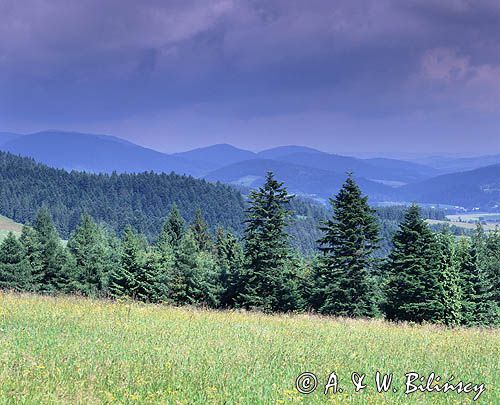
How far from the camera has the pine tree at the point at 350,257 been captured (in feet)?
105

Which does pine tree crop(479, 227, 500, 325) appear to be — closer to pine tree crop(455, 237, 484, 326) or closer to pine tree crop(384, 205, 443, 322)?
pine tree crop(455, 237, 484, 326)

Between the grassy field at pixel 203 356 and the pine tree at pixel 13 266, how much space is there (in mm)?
44198

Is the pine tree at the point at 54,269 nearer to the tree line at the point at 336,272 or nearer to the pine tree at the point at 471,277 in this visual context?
the tree line at the point at 336,272

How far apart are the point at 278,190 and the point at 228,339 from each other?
24875 mm

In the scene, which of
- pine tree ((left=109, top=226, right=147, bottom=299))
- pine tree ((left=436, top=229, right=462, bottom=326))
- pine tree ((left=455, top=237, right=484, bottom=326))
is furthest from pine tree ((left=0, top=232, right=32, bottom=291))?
pine tree ((left=455, top=237, right=484, bottom=326))

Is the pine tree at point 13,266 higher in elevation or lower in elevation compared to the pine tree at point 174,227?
lower

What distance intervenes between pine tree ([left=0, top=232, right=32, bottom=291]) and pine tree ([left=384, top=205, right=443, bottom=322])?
133 feet

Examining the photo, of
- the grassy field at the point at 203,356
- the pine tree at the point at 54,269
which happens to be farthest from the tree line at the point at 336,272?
the pine tree at the point at 54,269

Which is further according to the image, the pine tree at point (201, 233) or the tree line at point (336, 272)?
the pine tree at point (201, 233)

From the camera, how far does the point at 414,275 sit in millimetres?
32062

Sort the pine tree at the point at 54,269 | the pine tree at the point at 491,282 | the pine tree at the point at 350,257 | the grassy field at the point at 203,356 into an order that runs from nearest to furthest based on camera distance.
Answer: the grassy field at the point at 203,356 < the pine tree at the point at 350,257 < the pine tree at the point at 491,282 < the pine tree at the point at 54,269

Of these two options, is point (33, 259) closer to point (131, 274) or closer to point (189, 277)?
point (131, 274)

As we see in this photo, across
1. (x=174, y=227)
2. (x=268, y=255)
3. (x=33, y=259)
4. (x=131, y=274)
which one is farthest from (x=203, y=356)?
(x=174, y=227)

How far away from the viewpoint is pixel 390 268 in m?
32.8
